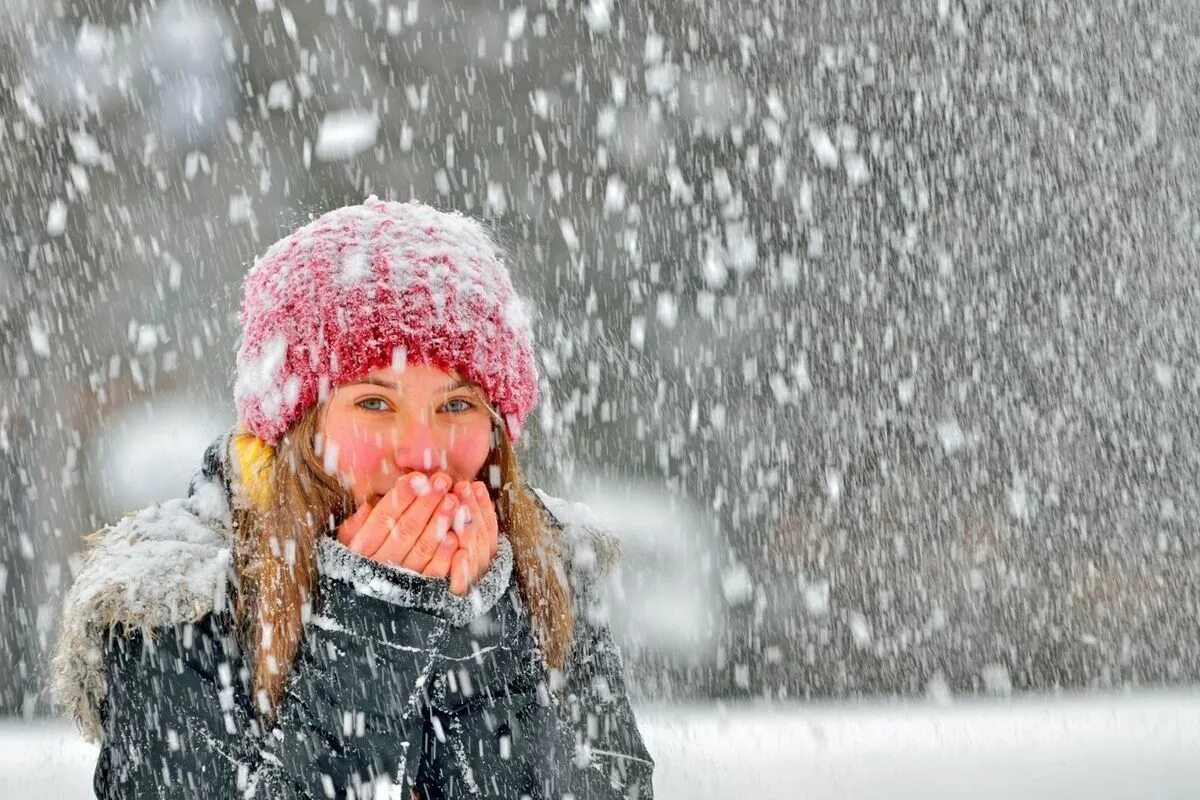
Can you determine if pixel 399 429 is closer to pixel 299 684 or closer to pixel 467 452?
pixel 467 452

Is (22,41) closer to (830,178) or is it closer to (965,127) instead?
(830,178)

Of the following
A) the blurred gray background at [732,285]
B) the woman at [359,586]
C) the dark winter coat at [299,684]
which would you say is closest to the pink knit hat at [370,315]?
the woman at [359,586]

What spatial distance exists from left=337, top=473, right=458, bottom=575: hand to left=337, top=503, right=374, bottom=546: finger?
0.03 meters

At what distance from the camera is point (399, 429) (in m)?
1.19

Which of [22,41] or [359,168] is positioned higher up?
[22,41]

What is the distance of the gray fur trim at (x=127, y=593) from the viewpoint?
3.67ft

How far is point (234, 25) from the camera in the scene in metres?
4.33

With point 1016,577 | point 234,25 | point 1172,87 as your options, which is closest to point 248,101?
point 234,25

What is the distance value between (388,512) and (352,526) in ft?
0.24

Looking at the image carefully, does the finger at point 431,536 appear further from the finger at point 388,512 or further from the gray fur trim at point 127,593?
the gray fur trim at point 127,593

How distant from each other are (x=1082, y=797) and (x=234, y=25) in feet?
13.9

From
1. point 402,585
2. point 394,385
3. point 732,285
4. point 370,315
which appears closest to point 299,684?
point 402,585

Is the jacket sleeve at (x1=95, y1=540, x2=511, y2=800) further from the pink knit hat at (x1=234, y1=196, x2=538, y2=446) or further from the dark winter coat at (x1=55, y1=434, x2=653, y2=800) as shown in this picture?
the pink knit hat at (x1=234, y1=196, x2=538, y2=446)

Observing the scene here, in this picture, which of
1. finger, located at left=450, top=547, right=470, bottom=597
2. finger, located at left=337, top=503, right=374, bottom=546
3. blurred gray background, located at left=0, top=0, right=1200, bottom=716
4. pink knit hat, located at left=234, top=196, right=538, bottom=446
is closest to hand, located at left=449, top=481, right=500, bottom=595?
finger, located at left=450, top=547, right=470, bottom=597
